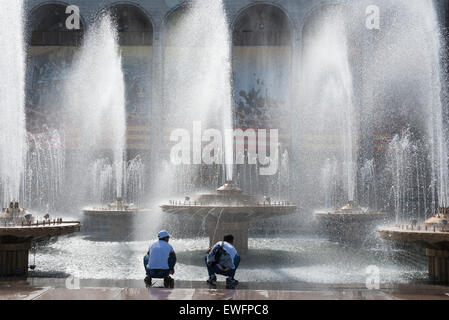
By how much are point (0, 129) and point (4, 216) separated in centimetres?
1607

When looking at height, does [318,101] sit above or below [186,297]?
above

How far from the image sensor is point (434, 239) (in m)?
8.04

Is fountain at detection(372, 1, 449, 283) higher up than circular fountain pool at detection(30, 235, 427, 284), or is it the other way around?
fountain at detection(372, 1, 449, 283)

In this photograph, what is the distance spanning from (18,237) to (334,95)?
2223cm

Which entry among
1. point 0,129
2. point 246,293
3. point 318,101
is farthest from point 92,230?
point 246,293

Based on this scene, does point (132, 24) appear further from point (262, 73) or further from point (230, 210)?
point (230, 210)

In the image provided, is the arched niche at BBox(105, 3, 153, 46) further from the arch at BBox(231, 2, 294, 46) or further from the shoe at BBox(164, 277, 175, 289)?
the shoe at BBox(164, 277, 175, 289)

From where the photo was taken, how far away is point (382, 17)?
90.5 ft

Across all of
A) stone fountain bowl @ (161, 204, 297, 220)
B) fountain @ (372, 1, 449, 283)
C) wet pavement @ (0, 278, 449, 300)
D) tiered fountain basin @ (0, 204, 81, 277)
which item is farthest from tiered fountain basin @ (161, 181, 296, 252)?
fountain @ (372, 1, 449, 283)

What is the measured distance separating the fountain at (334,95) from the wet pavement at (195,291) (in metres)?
19.8

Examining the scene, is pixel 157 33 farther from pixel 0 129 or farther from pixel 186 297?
pixel 186 297

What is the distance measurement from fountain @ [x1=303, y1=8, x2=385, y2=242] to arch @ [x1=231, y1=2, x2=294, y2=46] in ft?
5.61

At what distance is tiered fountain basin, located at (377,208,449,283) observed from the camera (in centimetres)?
807

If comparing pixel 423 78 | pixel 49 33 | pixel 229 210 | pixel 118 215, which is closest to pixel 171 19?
pixel 49 33
